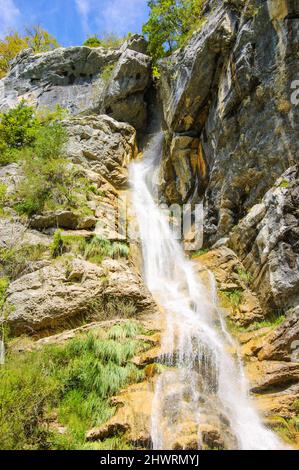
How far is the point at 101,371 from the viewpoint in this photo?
8.69m

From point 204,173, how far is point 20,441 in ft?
42.4

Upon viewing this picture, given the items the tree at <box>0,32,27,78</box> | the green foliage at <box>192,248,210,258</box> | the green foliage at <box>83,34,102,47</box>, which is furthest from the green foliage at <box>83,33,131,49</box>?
the green foliage at <box>192,248,210,258</box>

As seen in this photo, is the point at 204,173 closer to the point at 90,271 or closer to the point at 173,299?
the point at 173,299

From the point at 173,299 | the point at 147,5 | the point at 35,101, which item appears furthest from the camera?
the point at 35,101

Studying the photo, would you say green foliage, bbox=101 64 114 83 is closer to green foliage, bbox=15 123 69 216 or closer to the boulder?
green foliage, bbox=15 123 69 216

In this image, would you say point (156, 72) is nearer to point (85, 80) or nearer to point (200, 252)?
point (85, 80)

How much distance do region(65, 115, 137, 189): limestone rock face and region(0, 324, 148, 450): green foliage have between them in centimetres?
1115

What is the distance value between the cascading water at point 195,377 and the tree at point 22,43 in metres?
31.7

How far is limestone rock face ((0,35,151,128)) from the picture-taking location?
77.5 ft

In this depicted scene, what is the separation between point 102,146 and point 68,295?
37.6 ft

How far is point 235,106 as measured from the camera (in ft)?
46.8

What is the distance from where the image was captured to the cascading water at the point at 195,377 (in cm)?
714

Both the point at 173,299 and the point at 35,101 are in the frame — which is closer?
the point at 173,299

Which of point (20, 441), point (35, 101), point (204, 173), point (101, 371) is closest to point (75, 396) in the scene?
point (101, 371)
